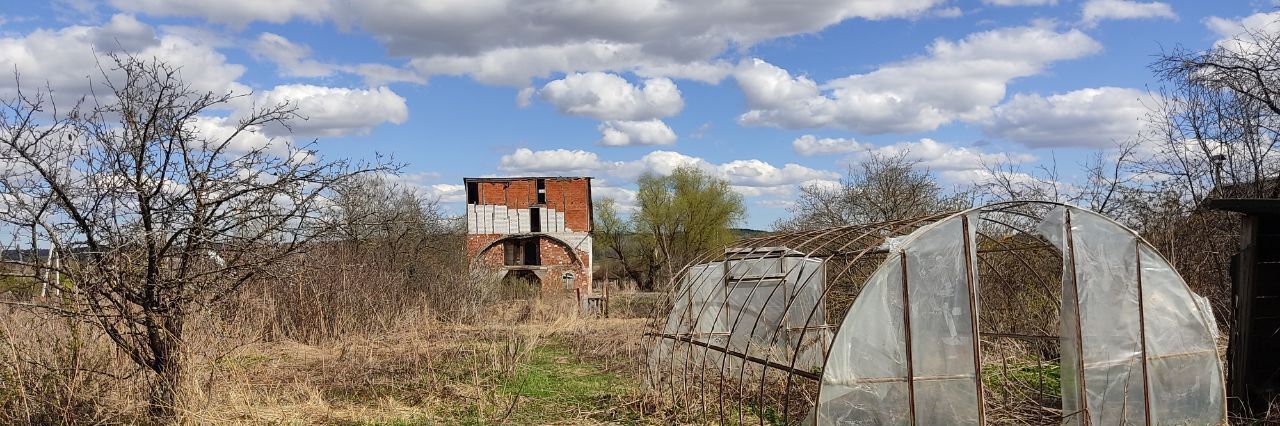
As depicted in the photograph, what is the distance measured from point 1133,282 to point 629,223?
39026mm

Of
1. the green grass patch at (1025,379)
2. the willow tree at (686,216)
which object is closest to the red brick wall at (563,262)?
the willow tree at (686,216)

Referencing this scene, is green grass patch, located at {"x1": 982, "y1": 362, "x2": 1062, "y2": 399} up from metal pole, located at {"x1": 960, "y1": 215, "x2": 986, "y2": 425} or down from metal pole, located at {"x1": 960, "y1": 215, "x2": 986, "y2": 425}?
down

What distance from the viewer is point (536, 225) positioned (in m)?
34.8

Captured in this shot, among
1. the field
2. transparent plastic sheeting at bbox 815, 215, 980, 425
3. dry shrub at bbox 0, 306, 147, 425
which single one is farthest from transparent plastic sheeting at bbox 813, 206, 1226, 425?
dry shrub at bbox 0, 306, 147, 425

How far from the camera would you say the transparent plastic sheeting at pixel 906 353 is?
6969 millimetres

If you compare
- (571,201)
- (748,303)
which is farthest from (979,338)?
(571,201)

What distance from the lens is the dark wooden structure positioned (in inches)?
309

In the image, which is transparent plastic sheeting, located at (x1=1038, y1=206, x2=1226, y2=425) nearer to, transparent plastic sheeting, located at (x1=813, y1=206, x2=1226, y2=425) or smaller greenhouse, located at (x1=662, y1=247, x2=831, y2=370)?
transparent plastic sheeting, located at (x1=813, y1=206, x2=1226, y2=425)

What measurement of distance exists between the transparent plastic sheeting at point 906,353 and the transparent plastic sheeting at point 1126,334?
98 centimetres

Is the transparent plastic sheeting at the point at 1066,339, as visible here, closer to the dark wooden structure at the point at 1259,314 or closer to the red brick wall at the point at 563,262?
the dark wooden structure at the point at 1259,314

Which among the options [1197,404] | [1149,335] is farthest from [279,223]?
[1197,404]

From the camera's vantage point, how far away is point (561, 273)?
3428 centimetres

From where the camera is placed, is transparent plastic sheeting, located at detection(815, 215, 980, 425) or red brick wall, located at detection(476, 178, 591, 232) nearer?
transparent plastic sheeting, located at detection(815, 215, 980, 425)

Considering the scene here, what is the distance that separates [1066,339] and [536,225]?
94.0ft
